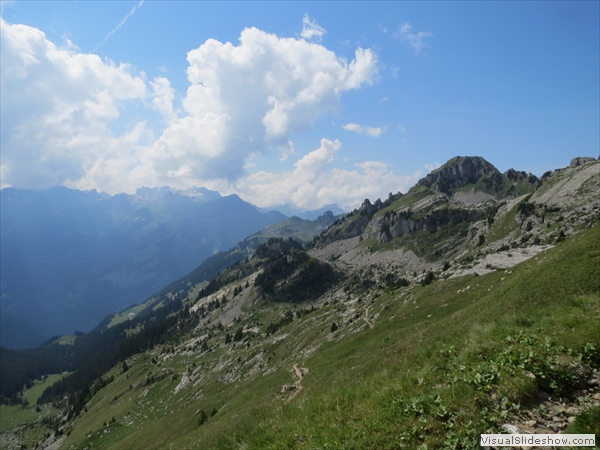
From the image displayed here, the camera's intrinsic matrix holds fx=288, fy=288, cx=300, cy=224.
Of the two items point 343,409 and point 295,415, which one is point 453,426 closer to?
point 343,409

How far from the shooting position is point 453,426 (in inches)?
303

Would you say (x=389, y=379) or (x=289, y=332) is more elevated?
(x=389, y=379)

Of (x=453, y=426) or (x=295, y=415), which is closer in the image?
(x=453, y=426)

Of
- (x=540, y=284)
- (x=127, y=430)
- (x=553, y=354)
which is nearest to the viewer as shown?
(x=553, y=354)

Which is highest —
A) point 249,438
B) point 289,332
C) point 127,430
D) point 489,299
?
point 249,438

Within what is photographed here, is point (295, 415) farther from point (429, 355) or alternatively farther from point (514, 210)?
point (514, 210)

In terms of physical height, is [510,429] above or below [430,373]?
above

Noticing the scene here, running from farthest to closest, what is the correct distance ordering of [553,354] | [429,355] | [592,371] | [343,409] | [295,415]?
[429,355] → [295,415] → [343,409] → [553,354] → [592,371]

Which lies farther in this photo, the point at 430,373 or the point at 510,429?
the point at 430,373

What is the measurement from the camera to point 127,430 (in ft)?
284

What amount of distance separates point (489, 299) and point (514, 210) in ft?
547

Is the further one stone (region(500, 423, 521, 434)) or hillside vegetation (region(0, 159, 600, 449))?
hillside vegetation (region(0, 159, 600, 449))

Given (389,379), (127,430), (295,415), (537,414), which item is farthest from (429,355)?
(127,430)

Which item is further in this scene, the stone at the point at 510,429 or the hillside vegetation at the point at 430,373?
the hillside vegetation at the point at 430,373
